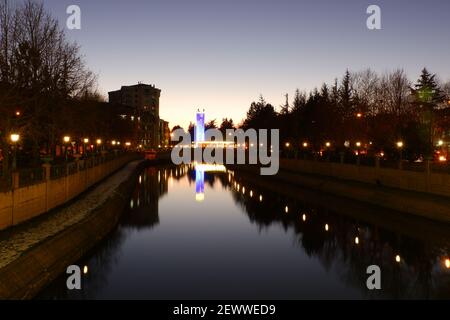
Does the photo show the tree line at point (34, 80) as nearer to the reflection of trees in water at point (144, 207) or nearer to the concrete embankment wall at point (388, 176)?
the reflection of trees in water at point (144, 207)

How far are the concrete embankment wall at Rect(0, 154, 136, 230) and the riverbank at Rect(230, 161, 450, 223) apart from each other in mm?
23706

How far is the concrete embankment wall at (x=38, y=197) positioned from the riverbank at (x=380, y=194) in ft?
77.8

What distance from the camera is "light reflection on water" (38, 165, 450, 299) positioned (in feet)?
62.6

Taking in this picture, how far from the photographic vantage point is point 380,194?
38.9 meters

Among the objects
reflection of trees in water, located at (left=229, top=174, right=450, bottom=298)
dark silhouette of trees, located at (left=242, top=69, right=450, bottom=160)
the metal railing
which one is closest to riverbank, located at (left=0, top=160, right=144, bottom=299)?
the metal railing

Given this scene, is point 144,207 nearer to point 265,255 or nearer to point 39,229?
point 265,255

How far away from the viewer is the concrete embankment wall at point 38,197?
20825 millimetres

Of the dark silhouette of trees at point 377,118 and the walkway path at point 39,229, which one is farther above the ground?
the dark silhouette of trees at point 377,118

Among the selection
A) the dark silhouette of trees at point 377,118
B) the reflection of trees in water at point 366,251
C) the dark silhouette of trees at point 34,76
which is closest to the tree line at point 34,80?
the dark silhouette of trees at point 34,76

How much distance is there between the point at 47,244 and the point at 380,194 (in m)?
27.7

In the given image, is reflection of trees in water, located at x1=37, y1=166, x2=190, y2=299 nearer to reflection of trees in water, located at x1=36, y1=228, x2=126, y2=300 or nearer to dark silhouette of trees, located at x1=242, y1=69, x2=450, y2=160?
reflection of trees in water, located at x1=36, y1=228, x2=126, y2=300

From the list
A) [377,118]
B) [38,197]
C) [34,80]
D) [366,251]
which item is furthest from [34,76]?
[377,118]

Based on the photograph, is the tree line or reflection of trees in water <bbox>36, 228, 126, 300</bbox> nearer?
reflection of trees in water <bbox>36, 228, 126, 300</bbox>
